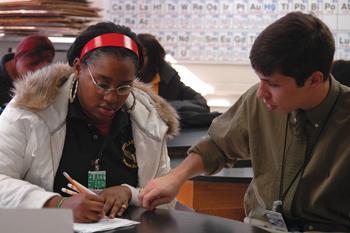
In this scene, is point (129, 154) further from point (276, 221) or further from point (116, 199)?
point (276, 221)

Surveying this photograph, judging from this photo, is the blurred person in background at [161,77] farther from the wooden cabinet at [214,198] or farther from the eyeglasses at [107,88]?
the eyeglasses at [107,88]

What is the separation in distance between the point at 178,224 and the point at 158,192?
139mm

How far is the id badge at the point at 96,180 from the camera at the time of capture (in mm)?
1839

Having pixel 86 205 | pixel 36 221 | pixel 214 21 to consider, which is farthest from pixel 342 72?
pixel 214 21

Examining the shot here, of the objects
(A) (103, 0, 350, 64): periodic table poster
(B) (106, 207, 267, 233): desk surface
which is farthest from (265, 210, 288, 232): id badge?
(A) (103, 0, 350, 64): periodic table poster

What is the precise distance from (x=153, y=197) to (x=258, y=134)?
1.23 ft

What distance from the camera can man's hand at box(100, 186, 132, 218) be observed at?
1649 millimetres

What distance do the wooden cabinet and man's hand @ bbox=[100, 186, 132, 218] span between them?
0.77 metres

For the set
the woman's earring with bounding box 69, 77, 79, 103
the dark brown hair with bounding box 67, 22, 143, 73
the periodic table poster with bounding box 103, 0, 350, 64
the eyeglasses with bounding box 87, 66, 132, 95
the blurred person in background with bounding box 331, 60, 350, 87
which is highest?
the dark brown hair with bounding box 67, 22, 143, 73

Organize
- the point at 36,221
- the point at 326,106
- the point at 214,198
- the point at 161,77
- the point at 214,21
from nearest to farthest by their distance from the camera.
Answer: the point at 36,221 → the point at 326,106 → the point at 214,198 → the point at 161,77 → the point at 214,21

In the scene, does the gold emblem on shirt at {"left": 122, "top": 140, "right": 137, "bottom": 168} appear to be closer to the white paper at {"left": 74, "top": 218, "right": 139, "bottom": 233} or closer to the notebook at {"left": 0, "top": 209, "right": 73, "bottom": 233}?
the white paper at {"left": 74, "top": 218, "right": 139, "bottom": 233}

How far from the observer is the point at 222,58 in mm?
4645

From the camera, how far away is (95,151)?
1.89m

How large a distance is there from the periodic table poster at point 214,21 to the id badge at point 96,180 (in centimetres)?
279
